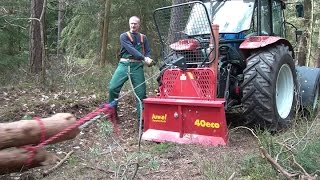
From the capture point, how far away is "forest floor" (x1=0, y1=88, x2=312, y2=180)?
427 cm

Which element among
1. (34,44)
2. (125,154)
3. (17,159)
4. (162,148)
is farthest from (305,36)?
Answer: (17,159)

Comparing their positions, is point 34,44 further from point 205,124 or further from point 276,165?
point 276,165

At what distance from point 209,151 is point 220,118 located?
0.52 metres

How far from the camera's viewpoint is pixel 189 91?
19.4 ft

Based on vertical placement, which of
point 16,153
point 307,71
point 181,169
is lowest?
point 181,169

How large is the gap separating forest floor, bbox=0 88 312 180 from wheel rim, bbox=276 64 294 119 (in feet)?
2.52

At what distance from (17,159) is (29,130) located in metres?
0.29

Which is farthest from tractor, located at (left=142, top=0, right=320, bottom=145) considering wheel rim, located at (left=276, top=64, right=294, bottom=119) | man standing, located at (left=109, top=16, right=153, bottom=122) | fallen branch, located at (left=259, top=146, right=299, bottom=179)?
fallen branch, located at (left=259, top=146, right=299, bottom=179)

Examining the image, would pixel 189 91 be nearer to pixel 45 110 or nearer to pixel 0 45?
pixel 45 110

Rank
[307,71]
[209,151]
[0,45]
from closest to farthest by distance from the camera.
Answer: [209,151] < [307,71] < [0,45]

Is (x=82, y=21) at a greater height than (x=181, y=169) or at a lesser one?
greater

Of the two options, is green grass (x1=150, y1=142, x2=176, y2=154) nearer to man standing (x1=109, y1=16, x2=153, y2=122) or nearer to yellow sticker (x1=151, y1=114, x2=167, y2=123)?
yellow sticker (x1=151, y1=114, x2=167, y2=123)

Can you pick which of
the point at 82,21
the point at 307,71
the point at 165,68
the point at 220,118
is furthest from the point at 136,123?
the point at 82,21

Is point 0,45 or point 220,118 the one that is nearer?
point 220,118
